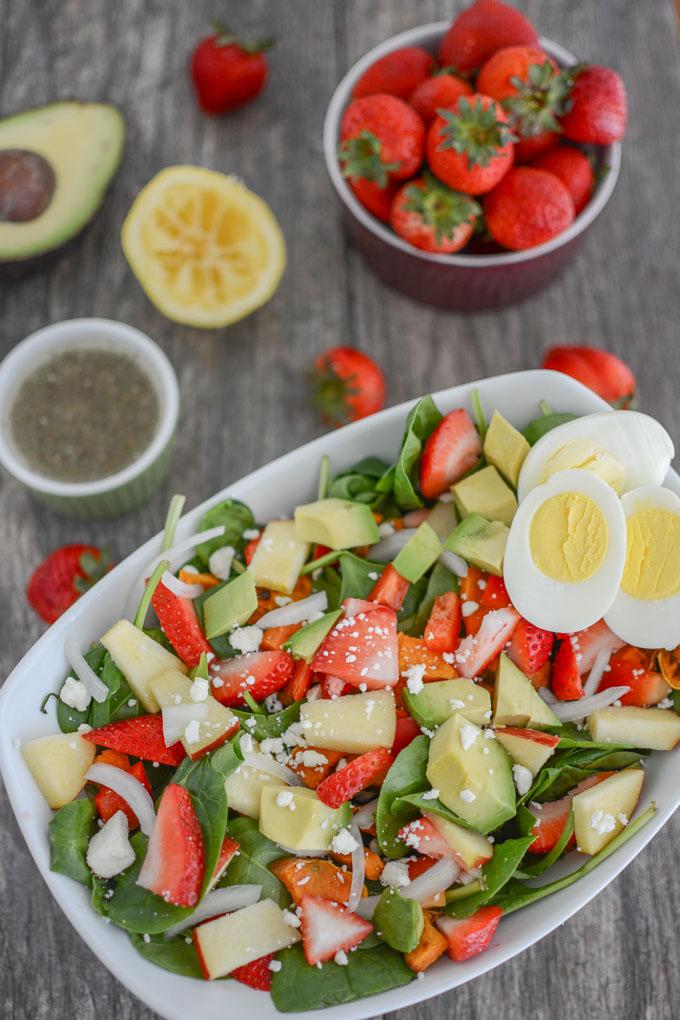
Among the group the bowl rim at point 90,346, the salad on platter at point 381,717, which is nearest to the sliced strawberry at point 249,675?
the salad on platter at point 381,717

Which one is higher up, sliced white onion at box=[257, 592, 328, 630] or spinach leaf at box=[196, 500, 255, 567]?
spinach leaf at box=[196, 500, 255, 567]

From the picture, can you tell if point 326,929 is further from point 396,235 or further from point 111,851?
point 396,235

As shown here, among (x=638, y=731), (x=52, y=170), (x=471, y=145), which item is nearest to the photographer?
(x=638, y=731)

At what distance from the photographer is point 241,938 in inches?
52.1

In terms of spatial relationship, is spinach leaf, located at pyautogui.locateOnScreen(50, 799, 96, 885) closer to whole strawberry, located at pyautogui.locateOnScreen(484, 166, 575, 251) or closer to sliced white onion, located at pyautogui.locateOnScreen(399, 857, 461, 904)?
sliced white onion, located at pyautogui.locateOnScreen(399, 857, 461, 904)

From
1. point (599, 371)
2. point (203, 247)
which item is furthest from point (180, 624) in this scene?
point (599, 371)

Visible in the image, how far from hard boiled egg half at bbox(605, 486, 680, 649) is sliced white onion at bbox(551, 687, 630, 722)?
7 centimetres

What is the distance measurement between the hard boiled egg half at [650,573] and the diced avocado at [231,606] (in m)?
0.49

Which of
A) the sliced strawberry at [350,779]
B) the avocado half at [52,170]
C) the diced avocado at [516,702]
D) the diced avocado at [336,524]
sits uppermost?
the avocado half at [52,170]

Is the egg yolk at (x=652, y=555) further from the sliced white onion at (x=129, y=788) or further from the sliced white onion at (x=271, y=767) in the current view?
the sliced white onion at (x=129, y=788)

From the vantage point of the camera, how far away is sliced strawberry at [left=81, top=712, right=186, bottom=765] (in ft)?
4.59

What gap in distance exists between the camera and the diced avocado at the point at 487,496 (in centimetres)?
150

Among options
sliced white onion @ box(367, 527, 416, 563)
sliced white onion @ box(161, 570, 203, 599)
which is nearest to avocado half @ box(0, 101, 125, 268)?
sliced white onion @ box(161, 570, 203, 599)

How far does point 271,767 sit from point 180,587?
0.28m
